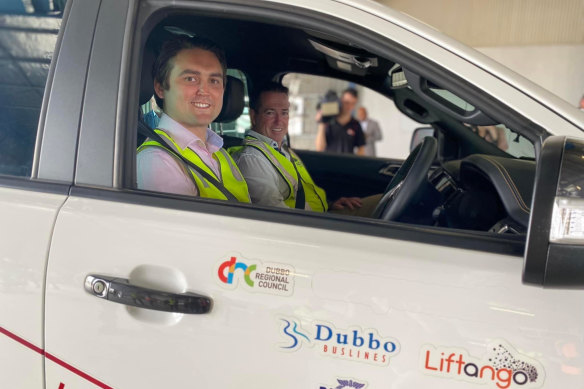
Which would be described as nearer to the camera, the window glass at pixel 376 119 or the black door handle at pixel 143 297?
the black door handle at pixel 143 297

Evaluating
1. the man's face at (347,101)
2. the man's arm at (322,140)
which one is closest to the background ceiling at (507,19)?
the man's face at (347,101)

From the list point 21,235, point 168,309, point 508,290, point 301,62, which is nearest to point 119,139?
point 21,235

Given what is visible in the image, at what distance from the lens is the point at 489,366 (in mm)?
1261

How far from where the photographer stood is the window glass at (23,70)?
Answer: 159cm

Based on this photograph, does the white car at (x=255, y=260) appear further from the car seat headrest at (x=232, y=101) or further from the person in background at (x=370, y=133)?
the person in background at (x=370, y=133)

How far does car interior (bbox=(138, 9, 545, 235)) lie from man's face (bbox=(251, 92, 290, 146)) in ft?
0.36

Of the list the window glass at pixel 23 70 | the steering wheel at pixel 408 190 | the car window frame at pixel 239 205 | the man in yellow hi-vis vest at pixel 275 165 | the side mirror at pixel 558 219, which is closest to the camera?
the side mirror at pixel 558 219

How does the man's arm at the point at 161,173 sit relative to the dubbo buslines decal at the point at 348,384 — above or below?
above

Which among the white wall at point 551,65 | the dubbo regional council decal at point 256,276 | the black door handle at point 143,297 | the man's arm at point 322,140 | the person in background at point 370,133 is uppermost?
the white wall at point 551,65

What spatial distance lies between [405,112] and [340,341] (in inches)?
83.2

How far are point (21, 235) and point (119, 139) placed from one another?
0.33 m

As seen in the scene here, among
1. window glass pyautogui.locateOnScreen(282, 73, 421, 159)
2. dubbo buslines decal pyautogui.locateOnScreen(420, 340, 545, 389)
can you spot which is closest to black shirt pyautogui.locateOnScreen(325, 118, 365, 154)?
window glass pyautogui.locateOnScreen(282, 73, 421, 159)

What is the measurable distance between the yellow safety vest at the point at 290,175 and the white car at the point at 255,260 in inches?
40.7

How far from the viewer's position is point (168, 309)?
137cm
